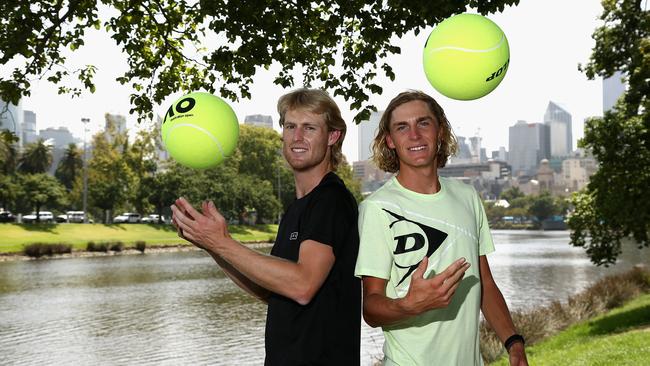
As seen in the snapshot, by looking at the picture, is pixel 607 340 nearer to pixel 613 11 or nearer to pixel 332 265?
pixel 613 11

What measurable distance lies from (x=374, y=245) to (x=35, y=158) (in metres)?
87.8

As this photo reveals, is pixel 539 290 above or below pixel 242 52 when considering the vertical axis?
below

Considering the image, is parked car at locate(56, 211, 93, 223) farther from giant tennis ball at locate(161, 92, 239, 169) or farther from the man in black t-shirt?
the man in black t-shirt

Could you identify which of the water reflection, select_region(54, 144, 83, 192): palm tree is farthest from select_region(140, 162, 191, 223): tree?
the water reflection

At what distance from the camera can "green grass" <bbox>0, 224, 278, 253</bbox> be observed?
52481 mm

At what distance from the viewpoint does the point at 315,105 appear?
125 inches

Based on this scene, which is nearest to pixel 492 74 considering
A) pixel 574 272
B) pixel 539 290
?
pixel 539 290

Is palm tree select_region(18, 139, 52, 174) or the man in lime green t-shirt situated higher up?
palm tree select_region(18, 139, 52, 174)

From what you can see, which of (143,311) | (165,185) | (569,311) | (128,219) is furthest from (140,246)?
(569,311)

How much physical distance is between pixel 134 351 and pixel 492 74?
16.0 m

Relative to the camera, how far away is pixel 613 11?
18.5m

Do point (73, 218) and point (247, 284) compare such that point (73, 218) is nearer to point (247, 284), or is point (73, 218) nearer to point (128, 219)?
point (128, 219)

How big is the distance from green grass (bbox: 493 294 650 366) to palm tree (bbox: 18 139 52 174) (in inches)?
3077

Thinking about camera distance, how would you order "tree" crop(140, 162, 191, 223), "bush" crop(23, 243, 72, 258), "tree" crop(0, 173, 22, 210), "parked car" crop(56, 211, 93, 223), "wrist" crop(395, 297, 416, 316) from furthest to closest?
1. "parked car" crop(56, 211, 93, 223)
2. "tree" crop(140, 162, 191, 223)
3. "tree" crop(0, 173, 22, 210)
4. "bush" crop(23, 243, 72, 258)
5. "wrist" crop(395, 297, 416, 316)
